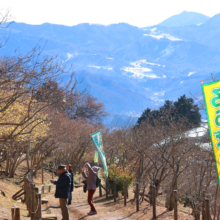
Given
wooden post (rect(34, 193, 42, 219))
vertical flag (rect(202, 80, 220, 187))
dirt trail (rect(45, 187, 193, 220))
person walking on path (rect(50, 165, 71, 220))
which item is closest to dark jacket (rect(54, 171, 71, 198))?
person walking on path (rect(50, 165, 71, 220))

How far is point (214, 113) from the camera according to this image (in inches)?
289

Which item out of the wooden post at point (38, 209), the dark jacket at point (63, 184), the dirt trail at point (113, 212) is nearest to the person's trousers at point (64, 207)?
the dark jacket at point (63, 184)

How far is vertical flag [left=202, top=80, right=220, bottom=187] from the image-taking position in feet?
23.7

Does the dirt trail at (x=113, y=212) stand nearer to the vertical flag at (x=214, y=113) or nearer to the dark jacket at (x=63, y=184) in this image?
the dark jacket at (x=63, y=184)

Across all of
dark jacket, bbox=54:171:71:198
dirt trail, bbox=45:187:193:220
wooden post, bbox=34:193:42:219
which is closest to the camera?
wooden post, bbox=34:193:42:219

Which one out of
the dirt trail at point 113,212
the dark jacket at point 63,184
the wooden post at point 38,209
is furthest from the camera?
the dirt trail at point 113,212

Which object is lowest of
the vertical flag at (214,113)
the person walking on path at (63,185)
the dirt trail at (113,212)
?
the dirt trail at (113,212)

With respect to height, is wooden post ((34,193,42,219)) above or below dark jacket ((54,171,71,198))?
below

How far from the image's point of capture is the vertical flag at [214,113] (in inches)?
285

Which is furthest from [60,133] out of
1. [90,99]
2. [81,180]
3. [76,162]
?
[90,99]

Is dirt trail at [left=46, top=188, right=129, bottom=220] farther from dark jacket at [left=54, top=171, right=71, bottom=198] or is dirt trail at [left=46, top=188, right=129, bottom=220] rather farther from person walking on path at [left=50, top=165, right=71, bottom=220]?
dark jacket at [left=54, top=171, right=71, bottom=198]

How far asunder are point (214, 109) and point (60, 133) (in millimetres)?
20686

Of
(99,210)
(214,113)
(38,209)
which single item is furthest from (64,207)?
(214,113)

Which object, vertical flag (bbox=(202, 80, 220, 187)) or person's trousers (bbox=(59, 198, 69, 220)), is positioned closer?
vertical flag (bbox=(202, 80, 220, 187))
